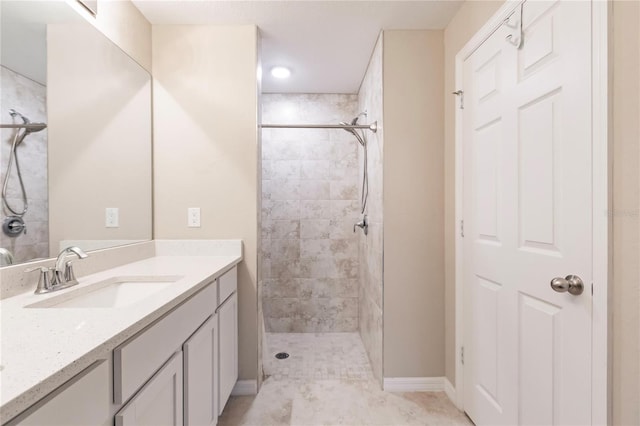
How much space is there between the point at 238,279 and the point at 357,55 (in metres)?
1.92

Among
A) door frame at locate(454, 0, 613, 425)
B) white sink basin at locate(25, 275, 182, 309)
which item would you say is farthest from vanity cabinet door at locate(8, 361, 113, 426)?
door frame at locate(454, 0, 613, 425)

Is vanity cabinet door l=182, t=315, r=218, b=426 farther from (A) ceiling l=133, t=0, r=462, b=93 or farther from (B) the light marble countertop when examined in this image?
(A) ceiling l=133, t=0, r=462, b=93

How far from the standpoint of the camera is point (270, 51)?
224 cm

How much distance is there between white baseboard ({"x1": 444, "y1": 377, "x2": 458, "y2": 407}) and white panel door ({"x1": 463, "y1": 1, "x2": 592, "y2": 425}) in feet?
0.43

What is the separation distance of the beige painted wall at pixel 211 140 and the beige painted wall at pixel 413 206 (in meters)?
0.90

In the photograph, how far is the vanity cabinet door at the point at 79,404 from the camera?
1.74ft

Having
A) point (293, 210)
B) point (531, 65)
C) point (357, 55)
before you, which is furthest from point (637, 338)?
point (293, 210)

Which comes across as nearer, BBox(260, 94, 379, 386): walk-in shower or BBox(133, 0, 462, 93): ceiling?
BBox(133, 0, 462, 93): ceiling

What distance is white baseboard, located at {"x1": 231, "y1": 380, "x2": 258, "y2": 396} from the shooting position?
1.90 metres

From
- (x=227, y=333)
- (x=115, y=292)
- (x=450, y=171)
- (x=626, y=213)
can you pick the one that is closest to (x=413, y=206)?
(x=450, y=171)

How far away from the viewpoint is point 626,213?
2.80ft

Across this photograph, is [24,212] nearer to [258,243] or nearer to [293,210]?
[258,243]

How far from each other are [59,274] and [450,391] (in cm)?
218

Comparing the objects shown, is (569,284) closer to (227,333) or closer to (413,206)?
(413,206)
